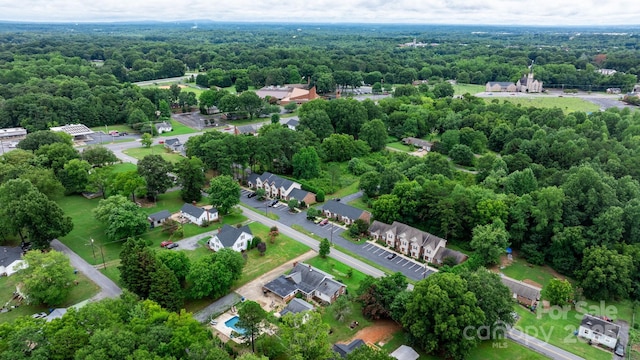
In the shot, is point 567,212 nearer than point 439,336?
No

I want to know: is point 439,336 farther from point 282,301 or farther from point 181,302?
point 181,302

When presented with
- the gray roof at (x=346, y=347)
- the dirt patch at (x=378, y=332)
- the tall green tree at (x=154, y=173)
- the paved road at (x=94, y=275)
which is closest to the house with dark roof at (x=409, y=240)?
the dirt patch at (x=378, y=332)

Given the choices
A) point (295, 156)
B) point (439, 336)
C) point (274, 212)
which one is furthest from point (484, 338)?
point (295, 156)

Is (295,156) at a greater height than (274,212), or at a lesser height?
greater

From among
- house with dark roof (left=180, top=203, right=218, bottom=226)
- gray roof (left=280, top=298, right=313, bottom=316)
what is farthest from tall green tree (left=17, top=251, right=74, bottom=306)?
gray roof (left=280, top=298, right=313, bottom=316)

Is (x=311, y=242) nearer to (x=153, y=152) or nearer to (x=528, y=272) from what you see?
(x=528, y=272)

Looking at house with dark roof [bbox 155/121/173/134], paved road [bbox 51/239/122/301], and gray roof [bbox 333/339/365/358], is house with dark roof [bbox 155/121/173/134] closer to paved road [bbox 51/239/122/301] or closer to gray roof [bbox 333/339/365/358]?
paved road [bbox 51/239/122/301]

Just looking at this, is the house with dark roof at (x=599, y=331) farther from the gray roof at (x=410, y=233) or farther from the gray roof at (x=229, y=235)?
the gray roof at (x=229, y=235)

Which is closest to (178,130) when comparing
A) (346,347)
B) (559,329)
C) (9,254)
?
(9,254)
